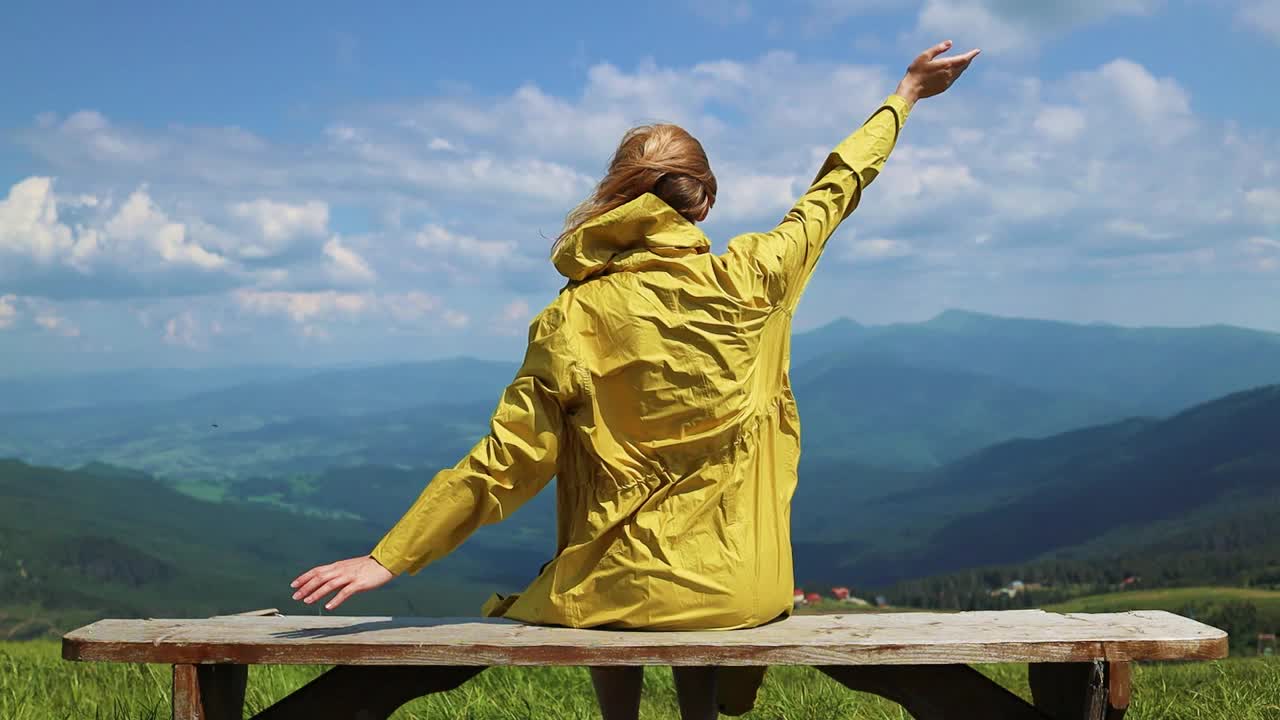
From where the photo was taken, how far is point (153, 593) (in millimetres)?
109688

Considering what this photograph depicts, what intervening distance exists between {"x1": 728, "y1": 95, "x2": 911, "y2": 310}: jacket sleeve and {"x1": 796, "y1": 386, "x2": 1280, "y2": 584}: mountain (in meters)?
132

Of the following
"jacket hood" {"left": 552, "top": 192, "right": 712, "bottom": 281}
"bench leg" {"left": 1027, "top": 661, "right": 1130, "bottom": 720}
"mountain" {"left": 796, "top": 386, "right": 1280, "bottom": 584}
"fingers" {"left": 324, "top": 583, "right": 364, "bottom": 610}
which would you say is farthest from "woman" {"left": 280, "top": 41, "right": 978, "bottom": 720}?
"mountain" {"left": 796, "top": 386, "right": 1280, "bottom": 584}

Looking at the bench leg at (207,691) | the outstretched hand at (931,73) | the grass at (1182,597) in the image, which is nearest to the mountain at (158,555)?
the grass at (1182,597)

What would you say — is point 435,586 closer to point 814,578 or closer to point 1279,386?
point 814,578

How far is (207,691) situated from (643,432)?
1.62m

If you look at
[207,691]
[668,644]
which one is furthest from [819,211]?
[207,691]

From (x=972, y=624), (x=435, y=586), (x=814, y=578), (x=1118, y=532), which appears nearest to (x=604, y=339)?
(x=972, y=624)

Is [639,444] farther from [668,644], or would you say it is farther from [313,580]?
[313,580]

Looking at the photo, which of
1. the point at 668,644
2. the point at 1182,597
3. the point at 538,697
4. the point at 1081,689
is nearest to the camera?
the point at 668,644

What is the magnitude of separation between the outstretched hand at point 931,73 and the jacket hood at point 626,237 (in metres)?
1.27

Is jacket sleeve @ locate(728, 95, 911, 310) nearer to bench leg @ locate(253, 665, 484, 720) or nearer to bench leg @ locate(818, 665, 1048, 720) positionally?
bench leg @ locate(818, 665, 1048, 720)

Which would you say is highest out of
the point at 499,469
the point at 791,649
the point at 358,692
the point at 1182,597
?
the point at 499,469

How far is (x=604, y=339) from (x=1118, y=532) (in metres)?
148

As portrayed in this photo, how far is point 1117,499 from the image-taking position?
6476 inches
